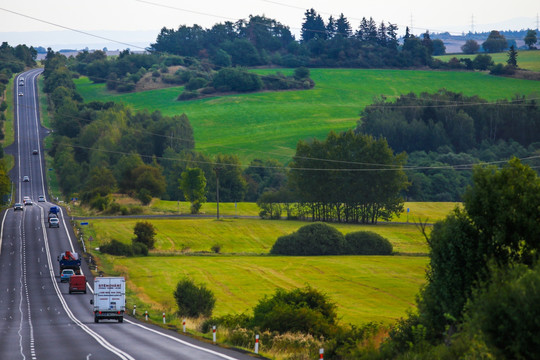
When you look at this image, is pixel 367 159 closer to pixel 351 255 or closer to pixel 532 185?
pixel 351 255

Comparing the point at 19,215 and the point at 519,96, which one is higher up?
the point at 519,96

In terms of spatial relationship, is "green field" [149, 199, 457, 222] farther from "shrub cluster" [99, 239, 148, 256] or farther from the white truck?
the white truck

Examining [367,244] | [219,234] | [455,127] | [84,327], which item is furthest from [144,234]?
[455,127]

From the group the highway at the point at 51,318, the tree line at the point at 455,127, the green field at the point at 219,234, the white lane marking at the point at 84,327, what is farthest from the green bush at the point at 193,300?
the tree line at the point at 455,127

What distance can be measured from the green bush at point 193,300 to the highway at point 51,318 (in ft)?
14.7

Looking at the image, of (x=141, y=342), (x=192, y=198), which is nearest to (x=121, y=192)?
(x=192, y=198)

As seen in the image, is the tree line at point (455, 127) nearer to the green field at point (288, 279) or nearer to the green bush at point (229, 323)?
the green field at point (288, 279)

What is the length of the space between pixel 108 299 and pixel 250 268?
112ft

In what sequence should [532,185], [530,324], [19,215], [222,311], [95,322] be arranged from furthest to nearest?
1. [19,215]
2. [222,311]
3. [95,322]
4. [532,185]
5. [530,324]

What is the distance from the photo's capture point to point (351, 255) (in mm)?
96125

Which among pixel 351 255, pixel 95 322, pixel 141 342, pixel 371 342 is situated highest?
pixel 371 342

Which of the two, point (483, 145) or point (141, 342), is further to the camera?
point (483, 145)

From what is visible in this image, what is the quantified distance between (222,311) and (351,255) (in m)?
39.4

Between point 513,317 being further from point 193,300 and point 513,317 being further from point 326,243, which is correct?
point 326,243
